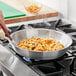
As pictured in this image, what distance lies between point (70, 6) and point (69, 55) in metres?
0.66

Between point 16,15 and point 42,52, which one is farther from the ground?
point 42,52

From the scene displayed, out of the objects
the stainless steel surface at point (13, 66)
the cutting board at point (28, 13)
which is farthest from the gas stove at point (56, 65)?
the cutting board at point (28, 13)

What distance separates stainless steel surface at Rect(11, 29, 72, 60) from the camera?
42.3 inches

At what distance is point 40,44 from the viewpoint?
3.90 ft

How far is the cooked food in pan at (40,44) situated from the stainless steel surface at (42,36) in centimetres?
3

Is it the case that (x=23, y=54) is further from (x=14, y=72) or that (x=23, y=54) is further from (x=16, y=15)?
(x=16, y=15)

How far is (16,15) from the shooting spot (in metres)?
1.86

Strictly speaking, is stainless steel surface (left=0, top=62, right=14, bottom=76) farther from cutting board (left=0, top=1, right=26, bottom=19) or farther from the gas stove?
cutting board (left=0, top=1, right=26, bottom=19)

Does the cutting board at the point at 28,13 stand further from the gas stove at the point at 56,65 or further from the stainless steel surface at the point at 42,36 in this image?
the gas stove at the point at 56,65

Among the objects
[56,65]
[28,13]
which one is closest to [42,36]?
[56,65]

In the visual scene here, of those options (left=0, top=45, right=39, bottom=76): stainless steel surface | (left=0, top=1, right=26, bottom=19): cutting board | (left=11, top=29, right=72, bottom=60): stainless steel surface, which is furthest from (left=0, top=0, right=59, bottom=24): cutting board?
(left=0, top=45, right=39, bottom=76): stainless steel surface

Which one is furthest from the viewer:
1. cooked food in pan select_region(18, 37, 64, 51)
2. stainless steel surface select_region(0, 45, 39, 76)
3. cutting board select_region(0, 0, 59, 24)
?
A: cutting board select_region(0, 0, 59, 24)

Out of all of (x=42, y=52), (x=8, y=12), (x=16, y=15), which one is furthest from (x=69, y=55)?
(x=8, y=12)

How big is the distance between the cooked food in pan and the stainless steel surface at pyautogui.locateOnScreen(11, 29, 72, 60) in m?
0.03
